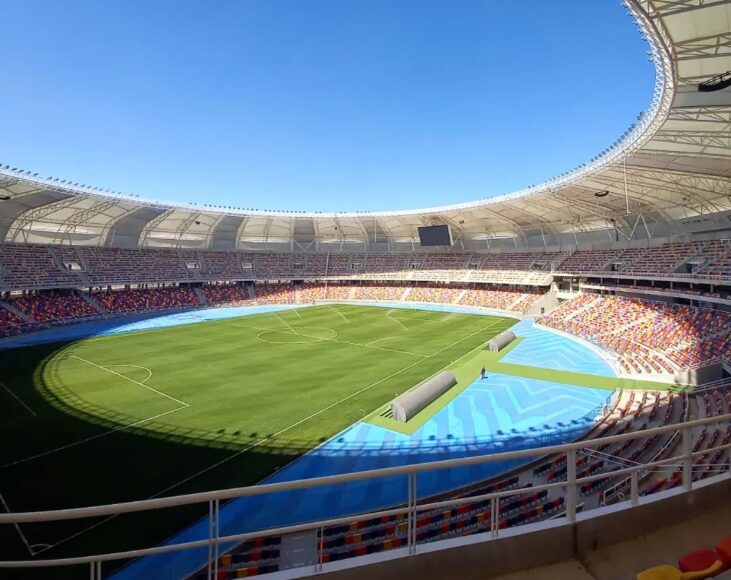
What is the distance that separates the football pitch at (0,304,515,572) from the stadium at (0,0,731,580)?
5.2 inches

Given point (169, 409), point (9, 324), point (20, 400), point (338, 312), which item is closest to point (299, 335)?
point (338, 312)

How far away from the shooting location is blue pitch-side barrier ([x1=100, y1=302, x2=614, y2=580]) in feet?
36.3

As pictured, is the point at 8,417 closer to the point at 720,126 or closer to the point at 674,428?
the point at 674,428

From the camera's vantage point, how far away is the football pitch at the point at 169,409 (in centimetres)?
1186

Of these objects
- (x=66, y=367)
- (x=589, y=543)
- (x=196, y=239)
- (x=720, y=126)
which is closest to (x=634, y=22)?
(x=720, y=126)

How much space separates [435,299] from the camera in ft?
187

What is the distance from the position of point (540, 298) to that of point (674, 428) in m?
45.2

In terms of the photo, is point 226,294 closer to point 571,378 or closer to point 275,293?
point 275,293

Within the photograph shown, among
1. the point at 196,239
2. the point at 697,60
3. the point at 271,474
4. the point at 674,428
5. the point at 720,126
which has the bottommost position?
the point at 271,474

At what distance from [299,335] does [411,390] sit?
1844cm

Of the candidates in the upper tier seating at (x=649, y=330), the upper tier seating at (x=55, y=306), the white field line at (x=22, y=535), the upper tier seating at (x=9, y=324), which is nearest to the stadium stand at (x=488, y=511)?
the white field line at (x=22, y=535)

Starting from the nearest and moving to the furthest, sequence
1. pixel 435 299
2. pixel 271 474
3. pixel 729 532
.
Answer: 1. pixel 729 532
2. pixel 271 474
3. pixel 435 299

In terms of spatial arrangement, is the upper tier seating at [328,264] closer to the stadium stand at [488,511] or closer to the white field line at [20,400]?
the stadium stand at [488,511]

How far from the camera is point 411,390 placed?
2023 centimetres
